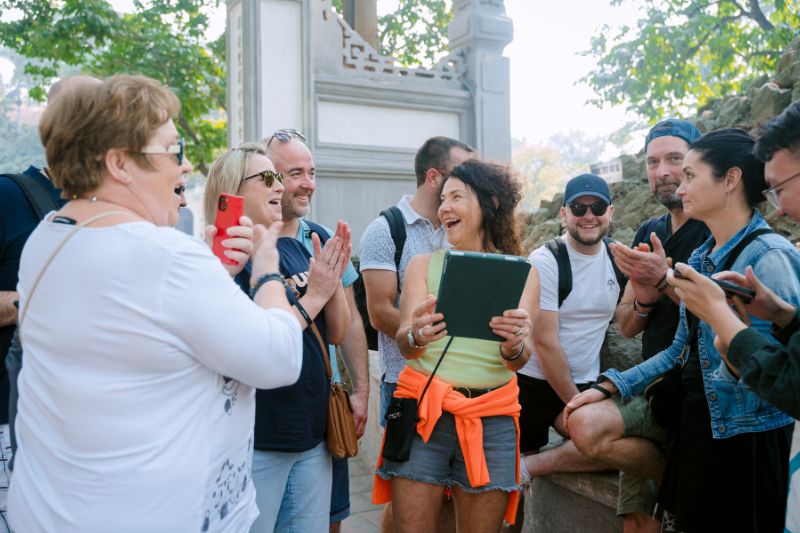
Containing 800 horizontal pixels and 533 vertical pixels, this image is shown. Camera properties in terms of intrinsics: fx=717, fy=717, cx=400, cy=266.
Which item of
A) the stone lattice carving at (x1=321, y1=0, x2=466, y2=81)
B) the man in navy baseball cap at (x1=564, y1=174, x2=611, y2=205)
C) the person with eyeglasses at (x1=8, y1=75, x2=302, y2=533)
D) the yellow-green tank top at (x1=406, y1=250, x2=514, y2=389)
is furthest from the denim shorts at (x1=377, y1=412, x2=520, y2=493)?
the stone lattice carving at (x1=321, y1=0, x2=466, y2=81)

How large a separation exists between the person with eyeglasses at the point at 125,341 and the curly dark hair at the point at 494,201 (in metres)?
1.66

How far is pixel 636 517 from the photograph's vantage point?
10.2ft

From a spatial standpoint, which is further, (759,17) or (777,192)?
(759,17)

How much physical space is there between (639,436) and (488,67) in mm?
9537

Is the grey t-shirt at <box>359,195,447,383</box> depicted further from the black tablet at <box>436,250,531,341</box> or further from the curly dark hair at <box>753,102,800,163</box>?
the curly dark hair at <box>753,102,800,163</box>

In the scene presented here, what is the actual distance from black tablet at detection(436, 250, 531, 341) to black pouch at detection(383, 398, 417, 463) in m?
0.39

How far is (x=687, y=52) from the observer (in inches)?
589

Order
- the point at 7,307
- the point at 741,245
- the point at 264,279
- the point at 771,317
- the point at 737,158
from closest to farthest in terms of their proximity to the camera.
Answer: the point at 264,279 → the point at 771,317 → the point at 7,307 → the point at 741,245 → the point at 737,158

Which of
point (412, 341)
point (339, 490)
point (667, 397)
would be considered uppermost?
point (412, 341)

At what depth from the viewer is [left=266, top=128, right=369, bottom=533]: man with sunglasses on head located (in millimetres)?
3180

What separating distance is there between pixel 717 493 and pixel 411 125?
9.34m

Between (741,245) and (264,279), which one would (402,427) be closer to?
(264,279)

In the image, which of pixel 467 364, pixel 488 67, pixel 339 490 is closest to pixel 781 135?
pixel 467 364

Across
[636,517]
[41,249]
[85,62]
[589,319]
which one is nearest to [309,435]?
[41,249]
